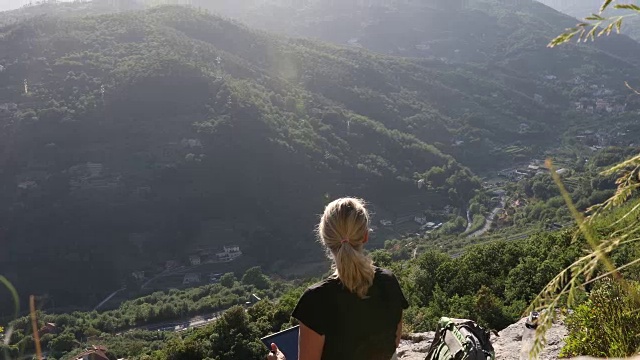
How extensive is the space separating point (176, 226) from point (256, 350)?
1360 inches

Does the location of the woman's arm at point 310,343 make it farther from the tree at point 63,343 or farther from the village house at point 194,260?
the village house at point 194,260

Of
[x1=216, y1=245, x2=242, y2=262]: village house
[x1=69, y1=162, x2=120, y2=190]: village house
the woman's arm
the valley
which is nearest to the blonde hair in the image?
the woman's arm

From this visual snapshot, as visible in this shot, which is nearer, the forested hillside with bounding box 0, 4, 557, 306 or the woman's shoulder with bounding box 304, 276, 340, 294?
the woman's shoulder with bounding box 304, 276, 340, 294

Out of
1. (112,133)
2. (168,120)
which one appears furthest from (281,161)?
(112,133)

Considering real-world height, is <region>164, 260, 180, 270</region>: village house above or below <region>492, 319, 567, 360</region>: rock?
below

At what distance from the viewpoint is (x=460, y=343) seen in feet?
8.41

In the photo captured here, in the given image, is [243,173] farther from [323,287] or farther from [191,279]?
[323,287]

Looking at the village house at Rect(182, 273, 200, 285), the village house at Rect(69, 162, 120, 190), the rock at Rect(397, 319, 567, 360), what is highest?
the rock at Rect(397, 319, 567, 360)

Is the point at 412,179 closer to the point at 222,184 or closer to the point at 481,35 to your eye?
the point at 222,184

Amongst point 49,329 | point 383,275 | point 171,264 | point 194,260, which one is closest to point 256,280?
point 194,260

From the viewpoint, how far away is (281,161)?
162 ft

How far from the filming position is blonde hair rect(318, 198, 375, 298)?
1912 millimetres

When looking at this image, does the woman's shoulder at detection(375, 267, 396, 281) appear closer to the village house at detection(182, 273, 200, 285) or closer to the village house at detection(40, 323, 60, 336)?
the village house at detection(40, 323, 60, 336)

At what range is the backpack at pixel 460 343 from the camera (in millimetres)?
2504
